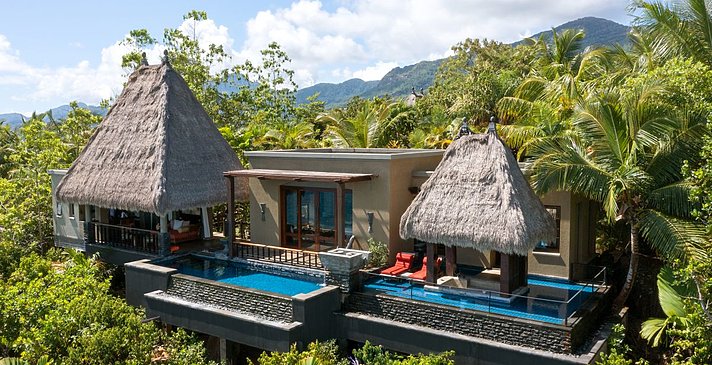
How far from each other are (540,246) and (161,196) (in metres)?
10.8

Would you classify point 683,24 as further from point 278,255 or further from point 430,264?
point 278,255

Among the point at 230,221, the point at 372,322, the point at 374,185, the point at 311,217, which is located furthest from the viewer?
the point at 311,217

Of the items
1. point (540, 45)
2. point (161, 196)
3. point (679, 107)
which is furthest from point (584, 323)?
point (540, 45)

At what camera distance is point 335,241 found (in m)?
17.1

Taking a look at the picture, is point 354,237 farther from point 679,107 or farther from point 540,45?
point 540,45

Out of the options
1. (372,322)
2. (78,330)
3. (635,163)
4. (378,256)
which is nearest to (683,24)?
(635,163)

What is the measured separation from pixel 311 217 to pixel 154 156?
Result: 5.36 meters

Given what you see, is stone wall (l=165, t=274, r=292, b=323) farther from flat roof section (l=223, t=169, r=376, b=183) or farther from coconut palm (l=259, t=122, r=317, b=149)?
coconut palm (l=259, t=122, r=317, b=149)

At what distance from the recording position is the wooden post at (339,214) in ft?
51.7

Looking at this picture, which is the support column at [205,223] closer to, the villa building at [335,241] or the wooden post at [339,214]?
the villa building at [335,241]

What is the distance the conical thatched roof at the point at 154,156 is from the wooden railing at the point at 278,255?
2.26 metres

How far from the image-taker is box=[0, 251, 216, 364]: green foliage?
11773mm

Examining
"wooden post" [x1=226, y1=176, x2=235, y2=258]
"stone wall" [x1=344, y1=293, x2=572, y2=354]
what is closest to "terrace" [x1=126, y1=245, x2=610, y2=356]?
"stone wall" [x1=344, y1=293, x2=572, y2=354]

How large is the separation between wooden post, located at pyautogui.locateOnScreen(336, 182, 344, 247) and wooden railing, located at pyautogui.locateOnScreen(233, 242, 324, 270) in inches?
33.2
